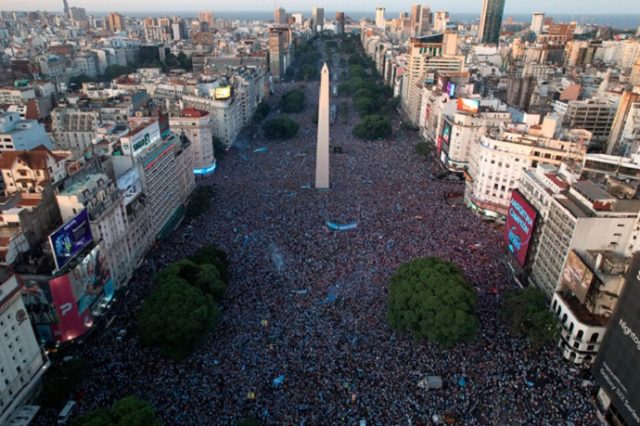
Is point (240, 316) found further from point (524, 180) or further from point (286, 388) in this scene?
point (524, 180)

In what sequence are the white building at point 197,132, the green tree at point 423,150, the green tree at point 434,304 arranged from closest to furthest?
1. the green tree at point 434,304
2. the white building at point 197,132
3. the green tree at point 423,150

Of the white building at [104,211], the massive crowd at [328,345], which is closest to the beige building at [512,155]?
the massive crowd at [328,345]

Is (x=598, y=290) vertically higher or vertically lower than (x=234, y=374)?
higher

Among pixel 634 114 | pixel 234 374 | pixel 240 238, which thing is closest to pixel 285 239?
pixel 240 238

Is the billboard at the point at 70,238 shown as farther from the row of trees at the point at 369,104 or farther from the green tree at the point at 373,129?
the row of trees at the point at 369,104

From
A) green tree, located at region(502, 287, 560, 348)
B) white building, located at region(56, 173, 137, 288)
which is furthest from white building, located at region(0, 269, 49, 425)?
green tree, located at region(502, 287, 560, 348)

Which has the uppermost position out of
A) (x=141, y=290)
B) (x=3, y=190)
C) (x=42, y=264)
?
(x=3, y=190)

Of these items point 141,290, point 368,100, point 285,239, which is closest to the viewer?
point 141,290
